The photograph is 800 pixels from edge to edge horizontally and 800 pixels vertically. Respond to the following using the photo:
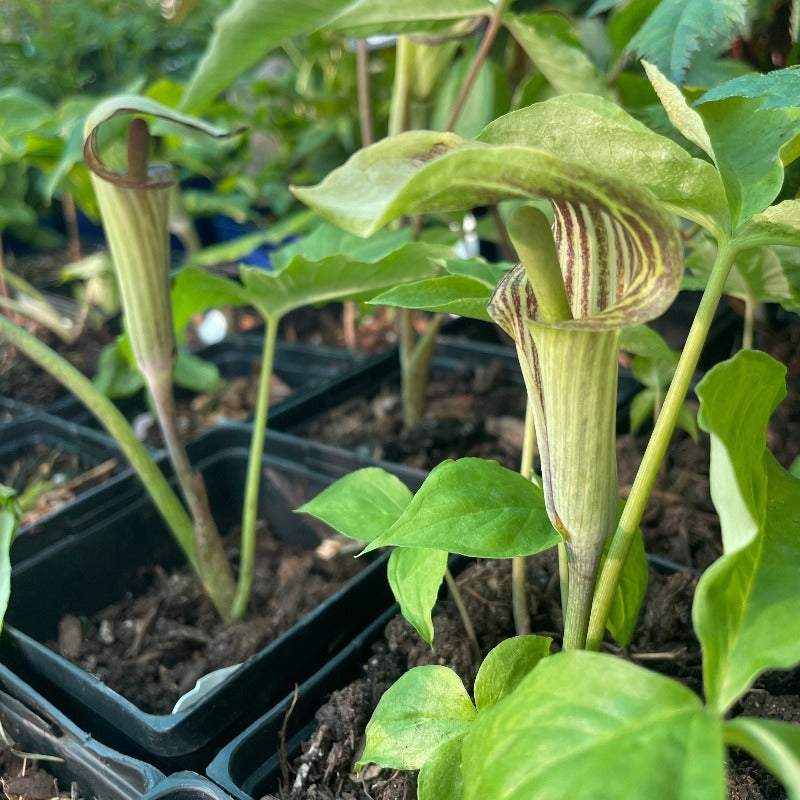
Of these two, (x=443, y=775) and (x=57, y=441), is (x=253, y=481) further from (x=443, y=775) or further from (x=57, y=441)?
(x=57, y=441)

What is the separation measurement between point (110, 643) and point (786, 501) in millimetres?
587

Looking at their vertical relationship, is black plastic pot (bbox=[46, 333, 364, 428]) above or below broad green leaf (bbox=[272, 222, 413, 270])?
below

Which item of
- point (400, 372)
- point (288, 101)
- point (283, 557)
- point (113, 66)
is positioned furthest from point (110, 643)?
Result: point (113, 66)

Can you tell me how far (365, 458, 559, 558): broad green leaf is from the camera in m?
0.34

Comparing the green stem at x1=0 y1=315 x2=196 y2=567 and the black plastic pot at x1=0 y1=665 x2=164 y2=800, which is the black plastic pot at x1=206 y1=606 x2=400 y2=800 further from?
the green stem at x1=0 y1=315 x2=196 y2=567

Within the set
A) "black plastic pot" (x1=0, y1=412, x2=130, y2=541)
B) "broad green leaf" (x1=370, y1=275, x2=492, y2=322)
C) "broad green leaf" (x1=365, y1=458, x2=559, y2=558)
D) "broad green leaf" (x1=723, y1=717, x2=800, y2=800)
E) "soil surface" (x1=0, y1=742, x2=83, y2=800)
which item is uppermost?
"broad green leaf" (x1=370, y1=275, x2=492, y2=322)

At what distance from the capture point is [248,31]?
635 millimetres

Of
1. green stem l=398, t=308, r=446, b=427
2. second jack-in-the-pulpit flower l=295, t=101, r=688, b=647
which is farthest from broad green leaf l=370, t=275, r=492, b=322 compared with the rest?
green stem l=398, t=308, r=446, b=427

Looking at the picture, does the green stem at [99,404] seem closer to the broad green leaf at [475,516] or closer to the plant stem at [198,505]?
the plant stem at [198,505]

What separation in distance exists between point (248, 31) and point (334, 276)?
0.72ft

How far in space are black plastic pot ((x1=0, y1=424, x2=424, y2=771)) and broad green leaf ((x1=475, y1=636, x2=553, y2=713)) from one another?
0.22 metres

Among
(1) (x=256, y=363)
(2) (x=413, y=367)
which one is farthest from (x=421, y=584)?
(1) (x=256, y=363)

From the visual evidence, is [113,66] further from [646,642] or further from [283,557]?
[646,642]

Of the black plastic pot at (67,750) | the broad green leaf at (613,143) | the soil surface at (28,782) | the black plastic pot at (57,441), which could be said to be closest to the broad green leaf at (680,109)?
the broad green leaf at (613,143)
